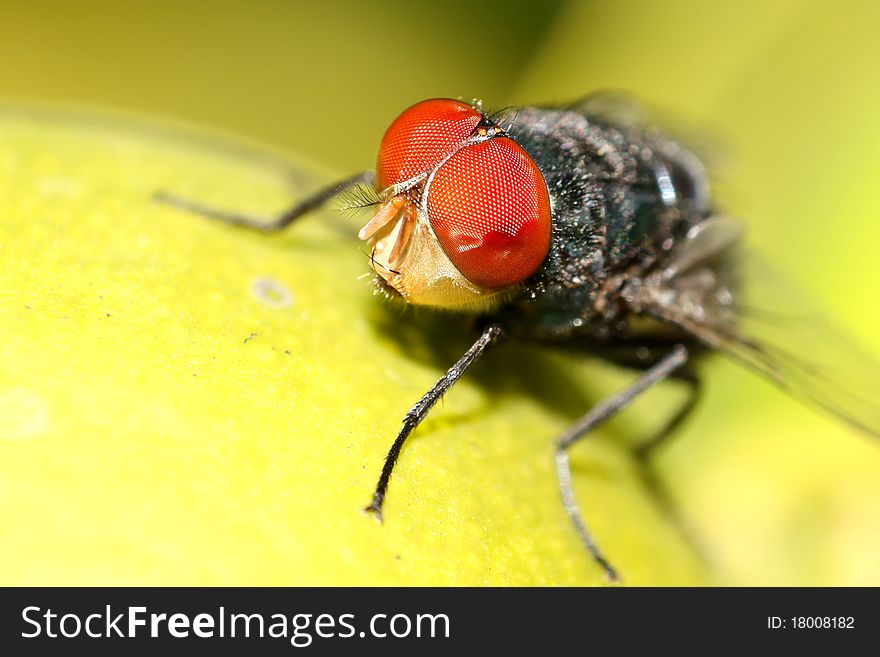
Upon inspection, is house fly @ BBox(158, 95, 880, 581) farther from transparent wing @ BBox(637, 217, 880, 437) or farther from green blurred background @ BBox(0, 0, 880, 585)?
green blurred background @ BBox(0, 0, 880, 585)

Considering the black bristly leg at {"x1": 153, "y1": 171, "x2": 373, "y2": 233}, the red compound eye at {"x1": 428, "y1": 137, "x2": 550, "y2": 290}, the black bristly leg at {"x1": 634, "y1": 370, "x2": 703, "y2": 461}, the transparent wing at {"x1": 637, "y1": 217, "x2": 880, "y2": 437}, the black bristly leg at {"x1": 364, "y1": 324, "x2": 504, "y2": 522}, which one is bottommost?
the black bristly leg at {"x1": 634, "y1": 370, "x2": 703, "y2": 461}

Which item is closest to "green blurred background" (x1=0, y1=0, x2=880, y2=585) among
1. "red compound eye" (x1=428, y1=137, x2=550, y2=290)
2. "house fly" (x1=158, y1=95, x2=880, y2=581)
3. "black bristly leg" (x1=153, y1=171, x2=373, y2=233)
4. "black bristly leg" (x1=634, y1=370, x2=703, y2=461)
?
"black bristly leg" (x1=634, y1=370, x2=703, y2=461)

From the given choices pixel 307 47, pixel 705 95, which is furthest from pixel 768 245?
pixel 307 47

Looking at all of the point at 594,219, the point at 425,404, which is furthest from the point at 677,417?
the point at 425,404

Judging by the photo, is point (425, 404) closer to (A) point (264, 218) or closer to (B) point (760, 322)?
(A) point (264, 218)

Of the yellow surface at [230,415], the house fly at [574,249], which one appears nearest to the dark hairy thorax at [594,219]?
the house fly at [574,249]

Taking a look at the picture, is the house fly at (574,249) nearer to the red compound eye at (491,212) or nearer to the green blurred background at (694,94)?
the red compound eye at (491,212)
